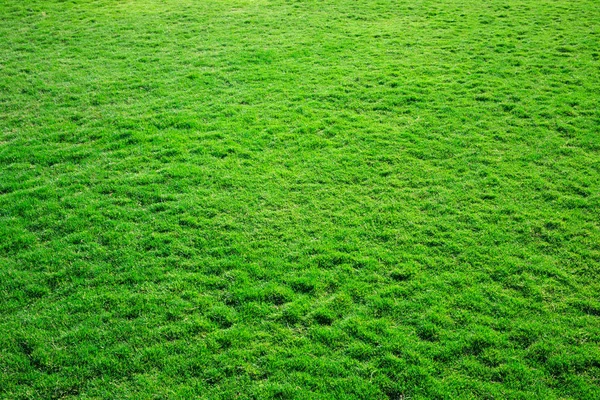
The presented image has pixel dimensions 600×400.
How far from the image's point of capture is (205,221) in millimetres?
9484

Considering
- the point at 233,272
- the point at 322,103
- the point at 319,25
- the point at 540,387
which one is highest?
the point at 319,25

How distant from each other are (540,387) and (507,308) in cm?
140

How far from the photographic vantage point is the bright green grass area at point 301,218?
6.83 m

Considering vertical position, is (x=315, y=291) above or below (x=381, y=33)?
Result: below

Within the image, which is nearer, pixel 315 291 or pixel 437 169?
pixel 315 291

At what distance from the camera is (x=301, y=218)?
376 inches

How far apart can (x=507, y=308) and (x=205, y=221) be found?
5.63m

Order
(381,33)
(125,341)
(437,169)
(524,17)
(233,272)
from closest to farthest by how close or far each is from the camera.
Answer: (125,341) → (233,272) → (437,169) → (381,33) → (524,17)

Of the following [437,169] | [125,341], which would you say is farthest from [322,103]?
[125,341]

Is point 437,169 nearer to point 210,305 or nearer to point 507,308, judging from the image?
point 507,308

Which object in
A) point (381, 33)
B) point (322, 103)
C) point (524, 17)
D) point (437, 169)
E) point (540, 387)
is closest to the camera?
point (540, 387)

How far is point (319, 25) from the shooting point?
62.6 feet

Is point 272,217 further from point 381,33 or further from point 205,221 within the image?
point 381,33

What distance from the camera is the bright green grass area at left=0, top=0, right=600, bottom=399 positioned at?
22.4 ft
